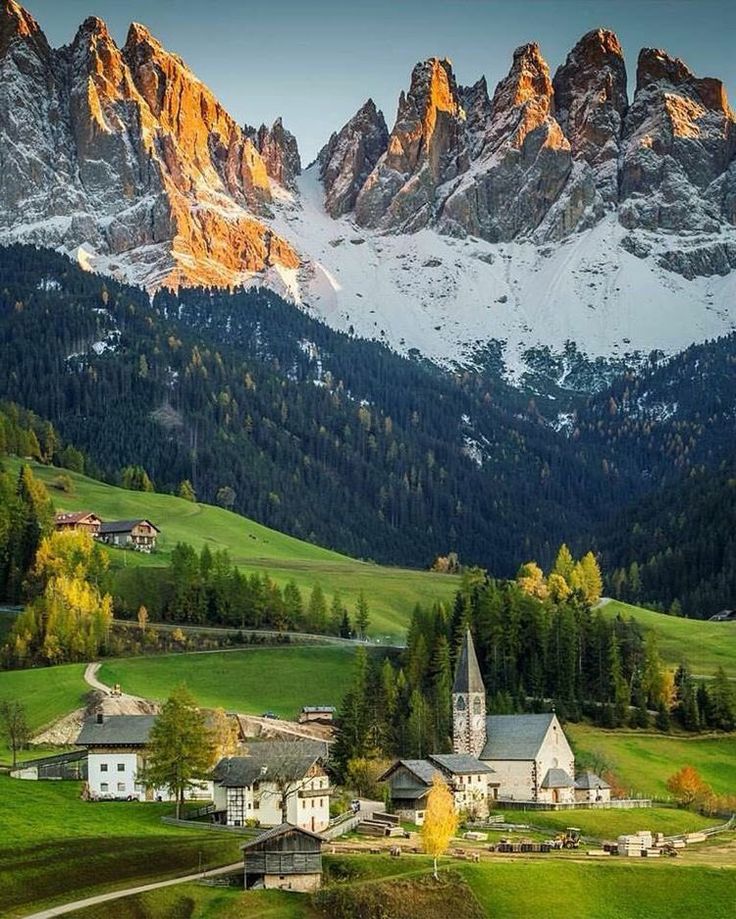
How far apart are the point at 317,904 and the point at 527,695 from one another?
245 feet

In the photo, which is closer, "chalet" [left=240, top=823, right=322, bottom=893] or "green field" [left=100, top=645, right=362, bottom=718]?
"chalet" [left=240, top=823, right=322, bottom=893]

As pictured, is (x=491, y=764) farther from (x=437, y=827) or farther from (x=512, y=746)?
(x=437, y=827)

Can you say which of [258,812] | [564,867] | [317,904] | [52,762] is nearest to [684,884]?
[564,867]

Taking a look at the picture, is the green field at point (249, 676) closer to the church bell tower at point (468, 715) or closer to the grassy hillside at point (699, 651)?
the church bell tower at point (468, 715)

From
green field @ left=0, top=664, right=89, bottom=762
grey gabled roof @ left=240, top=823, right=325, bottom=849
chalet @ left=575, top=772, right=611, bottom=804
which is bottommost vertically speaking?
grey gabled roof @ left=240, top=823, right=325, bottom=849

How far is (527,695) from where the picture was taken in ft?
535

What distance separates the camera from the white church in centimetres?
12462

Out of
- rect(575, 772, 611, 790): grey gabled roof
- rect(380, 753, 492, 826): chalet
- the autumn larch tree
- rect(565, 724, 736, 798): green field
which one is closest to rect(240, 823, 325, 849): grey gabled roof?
the autumn larch tree

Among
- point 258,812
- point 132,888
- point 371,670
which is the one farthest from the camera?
point 371,670

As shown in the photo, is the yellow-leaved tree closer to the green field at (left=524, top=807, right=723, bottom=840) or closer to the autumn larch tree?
the green field at (left=524, top=807, right=723, bottom=840)

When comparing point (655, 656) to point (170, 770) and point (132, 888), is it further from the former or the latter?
point (132, 888)

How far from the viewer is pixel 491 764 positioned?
13512cm

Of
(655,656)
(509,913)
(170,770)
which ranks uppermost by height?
(655,656)

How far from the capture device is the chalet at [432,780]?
398 ft
